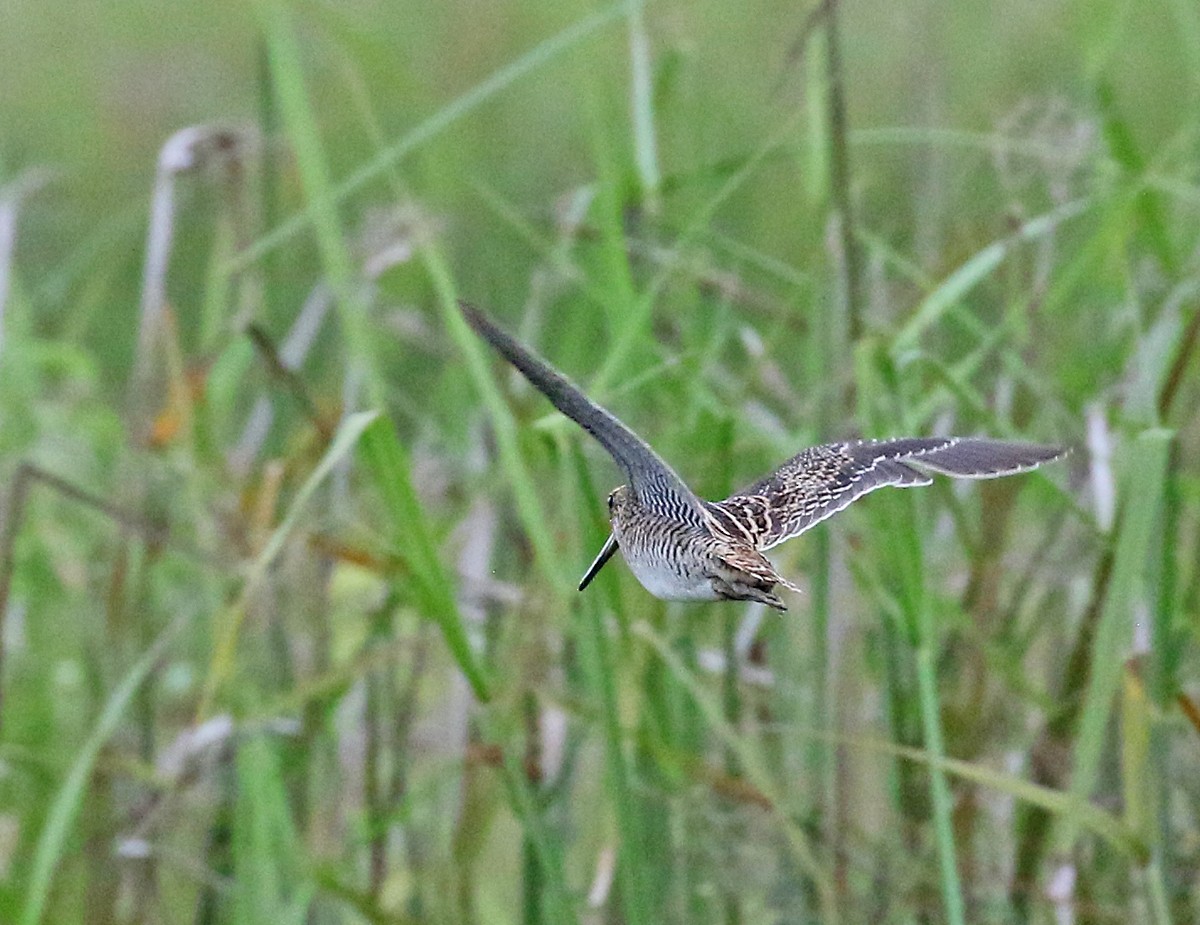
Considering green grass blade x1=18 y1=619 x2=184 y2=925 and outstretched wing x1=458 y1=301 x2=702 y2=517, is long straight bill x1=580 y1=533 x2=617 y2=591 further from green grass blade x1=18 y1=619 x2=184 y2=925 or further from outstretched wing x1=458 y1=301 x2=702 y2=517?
green grass blade x1=18 y1=619 x2=184 y2=925

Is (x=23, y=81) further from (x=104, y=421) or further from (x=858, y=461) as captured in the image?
(x=858, y=461)

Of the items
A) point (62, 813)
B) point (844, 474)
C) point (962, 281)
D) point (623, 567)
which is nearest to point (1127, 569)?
point (844, 474)

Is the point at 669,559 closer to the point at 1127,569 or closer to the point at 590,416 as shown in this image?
the point at 590,416

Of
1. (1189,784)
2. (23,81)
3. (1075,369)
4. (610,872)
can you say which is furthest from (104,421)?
(23,81)

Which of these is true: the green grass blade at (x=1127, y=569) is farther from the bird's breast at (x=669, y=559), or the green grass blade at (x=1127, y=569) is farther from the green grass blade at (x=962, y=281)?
the bird's breast at (x=669, y=559)

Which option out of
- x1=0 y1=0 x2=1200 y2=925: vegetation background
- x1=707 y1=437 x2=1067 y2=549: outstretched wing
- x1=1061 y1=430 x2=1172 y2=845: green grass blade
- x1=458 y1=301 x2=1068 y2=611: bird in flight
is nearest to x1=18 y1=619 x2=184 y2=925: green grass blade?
x1=0 y1=0 x2=1200 y2=925: vegetation background

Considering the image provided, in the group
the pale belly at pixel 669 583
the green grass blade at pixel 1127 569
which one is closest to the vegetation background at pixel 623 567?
A: the green grass blade at pixel 1127 569

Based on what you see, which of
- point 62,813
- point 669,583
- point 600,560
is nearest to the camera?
point 669,583

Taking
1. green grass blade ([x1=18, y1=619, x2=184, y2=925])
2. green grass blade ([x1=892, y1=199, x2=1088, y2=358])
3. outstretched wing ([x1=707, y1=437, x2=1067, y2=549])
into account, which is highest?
green grass blade ([x1=892, y1=199, x2=1088, y2=358])
